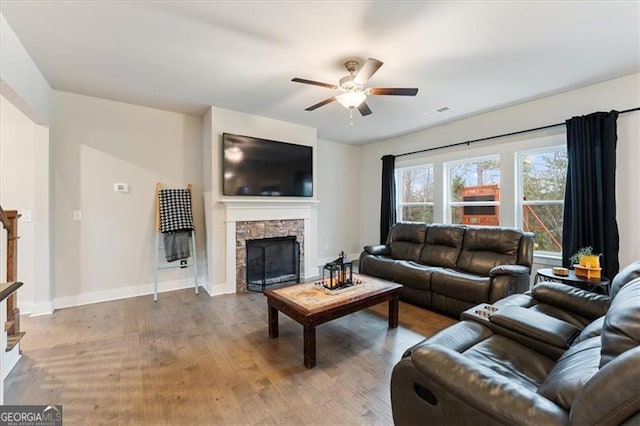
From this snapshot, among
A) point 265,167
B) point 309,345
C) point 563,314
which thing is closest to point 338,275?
point 309,345

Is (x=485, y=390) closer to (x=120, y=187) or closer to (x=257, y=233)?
(x=257, y=233)

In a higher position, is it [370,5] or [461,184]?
[370,5]

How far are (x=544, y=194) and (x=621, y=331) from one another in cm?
350

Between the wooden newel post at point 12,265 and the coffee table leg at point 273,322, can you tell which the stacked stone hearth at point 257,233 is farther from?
the wooden newel post at point 12,265

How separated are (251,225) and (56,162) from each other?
2454mm

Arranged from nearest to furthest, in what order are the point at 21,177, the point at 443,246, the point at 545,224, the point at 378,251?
the point at 21,177 < the point at 545,224 < the point at 443,246 < the point at 378,251

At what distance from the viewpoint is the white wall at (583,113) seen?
299cm

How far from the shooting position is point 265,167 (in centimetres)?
436

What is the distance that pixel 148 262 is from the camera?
13.1 feet

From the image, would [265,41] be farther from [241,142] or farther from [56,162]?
[56,162]

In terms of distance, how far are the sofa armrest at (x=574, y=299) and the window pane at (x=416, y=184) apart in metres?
3.12

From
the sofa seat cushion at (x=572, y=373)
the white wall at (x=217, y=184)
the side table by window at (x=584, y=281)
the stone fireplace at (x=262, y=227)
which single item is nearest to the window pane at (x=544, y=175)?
the side table by window at (x=584, y=281)

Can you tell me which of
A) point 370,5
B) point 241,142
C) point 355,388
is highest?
point 370,5

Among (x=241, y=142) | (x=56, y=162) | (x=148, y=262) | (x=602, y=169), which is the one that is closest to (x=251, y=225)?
(x=241, y=142)
